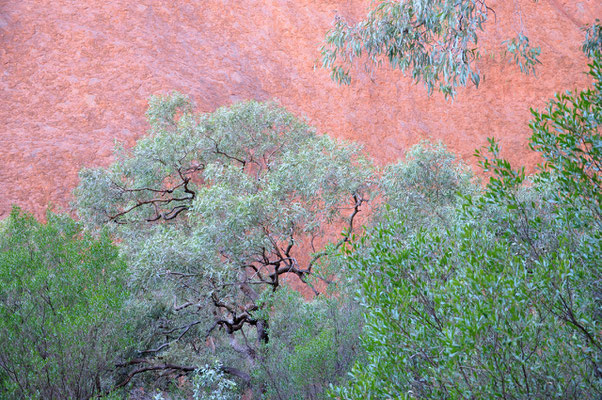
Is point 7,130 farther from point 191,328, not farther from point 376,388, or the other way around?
point 376,388

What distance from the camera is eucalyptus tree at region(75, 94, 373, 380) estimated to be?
7.34 metres

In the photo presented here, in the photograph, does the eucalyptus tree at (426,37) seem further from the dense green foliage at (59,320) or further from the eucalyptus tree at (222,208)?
the dense green foliage at (59,320)

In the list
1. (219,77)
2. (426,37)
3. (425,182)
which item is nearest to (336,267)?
(425,182)

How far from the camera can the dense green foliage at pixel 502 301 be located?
2691 millimetres

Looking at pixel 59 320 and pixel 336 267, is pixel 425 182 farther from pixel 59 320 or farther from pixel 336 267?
pixel 59 320

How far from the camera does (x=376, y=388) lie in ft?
10.2

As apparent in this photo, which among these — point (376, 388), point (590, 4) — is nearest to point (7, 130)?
point (376, 388)

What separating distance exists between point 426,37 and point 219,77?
55.4ft

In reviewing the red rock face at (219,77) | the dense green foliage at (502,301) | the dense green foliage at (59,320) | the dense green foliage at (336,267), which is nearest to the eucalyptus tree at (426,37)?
the dense green foliage at (336,267)

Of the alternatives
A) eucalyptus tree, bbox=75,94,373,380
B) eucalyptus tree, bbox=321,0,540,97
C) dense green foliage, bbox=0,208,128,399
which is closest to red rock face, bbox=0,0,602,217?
eucalyptus tree, bbox=75,94,373,380

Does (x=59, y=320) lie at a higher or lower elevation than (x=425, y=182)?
lower

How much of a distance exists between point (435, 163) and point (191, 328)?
488cm

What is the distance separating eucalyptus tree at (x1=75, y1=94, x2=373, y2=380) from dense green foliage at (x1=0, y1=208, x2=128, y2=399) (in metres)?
1.11

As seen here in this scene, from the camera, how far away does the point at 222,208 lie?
7.40 metres
